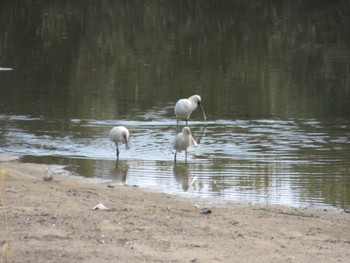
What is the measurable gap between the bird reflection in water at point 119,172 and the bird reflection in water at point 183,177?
688mm

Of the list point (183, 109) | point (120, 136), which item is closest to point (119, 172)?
point (120, 136)

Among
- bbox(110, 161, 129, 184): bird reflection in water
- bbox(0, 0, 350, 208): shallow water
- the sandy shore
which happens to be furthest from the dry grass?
bbox(0, 0, 350, 208): shallow water

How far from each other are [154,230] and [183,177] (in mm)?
4679

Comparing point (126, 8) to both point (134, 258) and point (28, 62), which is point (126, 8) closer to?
point (28, 62)

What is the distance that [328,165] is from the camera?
13555 mm

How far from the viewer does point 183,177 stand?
1289 centimetres

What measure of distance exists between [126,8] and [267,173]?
3023 centimetres

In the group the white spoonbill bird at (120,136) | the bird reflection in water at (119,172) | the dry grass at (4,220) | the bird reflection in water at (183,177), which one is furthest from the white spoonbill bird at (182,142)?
the dry grass at (4,220)

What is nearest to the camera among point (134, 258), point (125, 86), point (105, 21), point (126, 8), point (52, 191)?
point (134, 258)

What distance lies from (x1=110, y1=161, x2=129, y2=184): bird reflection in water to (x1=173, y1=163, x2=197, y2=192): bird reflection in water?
2.26ft

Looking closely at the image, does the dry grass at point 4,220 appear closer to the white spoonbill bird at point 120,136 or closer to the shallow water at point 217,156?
the shallow water at point 217,156

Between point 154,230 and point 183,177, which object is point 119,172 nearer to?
point 183,177

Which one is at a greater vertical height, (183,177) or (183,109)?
(183,109)

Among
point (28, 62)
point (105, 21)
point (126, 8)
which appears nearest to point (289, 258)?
point (28, 62)
